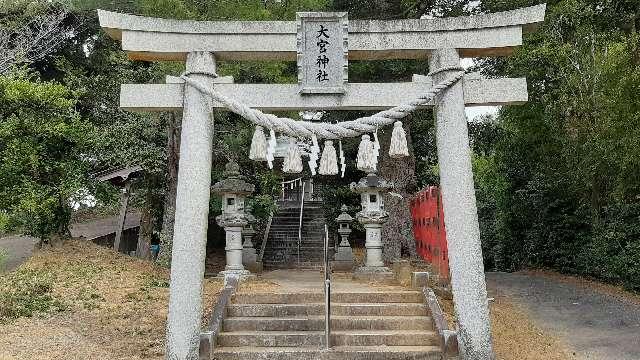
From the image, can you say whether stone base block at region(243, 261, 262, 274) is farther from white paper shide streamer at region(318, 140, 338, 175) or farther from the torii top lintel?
white paper shide streamer at region(318, 140, 338, 175)

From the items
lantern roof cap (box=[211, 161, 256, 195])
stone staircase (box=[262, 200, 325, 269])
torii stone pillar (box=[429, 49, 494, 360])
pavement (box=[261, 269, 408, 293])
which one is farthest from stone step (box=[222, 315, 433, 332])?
stone staircase (box=[262, 200, 325, 269])

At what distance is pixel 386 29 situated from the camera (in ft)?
21.0

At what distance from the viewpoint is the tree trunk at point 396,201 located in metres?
14.6

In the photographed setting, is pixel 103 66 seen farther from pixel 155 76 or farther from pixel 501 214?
pixel 501 214

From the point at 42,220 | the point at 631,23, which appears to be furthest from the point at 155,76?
the point at 631,23

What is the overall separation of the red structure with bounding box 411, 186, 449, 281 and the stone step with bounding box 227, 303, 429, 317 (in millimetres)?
1165

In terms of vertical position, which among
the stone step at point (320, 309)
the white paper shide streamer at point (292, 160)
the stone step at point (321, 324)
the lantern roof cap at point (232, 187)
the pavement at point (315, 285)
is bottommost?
the stone step at point (321, 324)

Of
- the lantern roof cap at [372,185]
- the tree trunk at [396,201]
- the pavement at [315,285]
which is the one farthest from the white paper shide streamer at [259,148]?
the tree trunk at [396,201]

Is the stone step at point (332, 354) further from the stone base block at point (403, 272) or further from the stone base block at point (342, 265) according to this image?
the stone base block at point (342, 265)

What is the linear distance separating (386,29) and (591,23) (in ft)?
29.2

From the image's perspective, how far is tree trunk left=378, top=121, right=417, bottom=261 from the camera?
1459cm

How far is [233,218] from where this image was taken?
Result: 11.3 meters

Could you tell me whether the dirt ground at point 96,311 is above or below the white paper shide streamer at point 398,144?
below

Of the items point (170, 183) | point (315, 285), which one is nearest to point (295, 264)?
point (170, 183)
